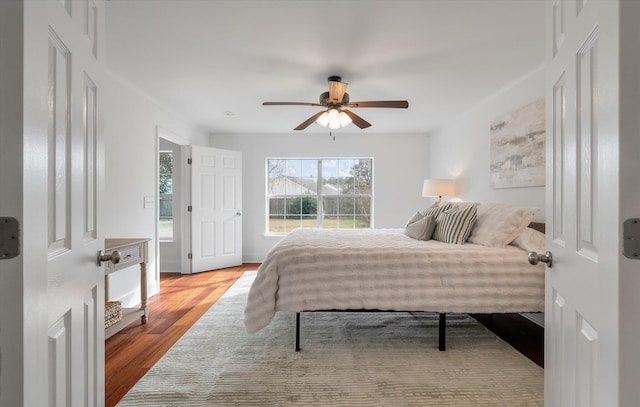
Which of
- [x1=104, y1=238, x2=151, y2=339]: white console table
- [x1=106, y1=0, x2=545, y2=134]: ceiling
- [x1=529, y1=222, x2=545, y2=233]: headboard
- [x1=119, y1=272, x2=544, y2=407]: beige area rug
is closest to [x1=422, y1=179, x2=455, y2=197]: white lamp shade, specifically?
[x1=106, y1=0, x2=545, y2=134]: ceiling

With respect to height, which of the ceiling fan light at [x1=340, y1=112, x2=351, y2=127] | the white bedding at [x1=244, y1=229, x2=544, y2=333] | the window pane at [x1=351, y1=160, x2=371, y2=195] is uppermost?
the ceiling fan light at [x1=340, y1=112, x2=351, y2=127]

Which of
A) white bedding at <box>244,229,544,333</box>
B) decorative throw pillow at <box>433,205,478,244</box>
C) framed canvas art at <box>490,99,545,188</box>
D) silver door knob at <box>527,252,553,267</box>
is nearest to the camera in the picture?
silver door knob at <box>527,252,553,267</box>

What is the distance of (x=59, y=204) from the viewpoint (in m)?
0.88

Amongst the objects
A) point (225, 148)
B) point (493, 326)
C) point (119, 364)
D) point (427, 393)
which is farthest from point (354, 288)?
point (225, 148)

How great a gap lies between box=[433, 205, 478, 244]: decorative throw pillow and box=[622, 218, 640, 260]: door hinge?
205cm

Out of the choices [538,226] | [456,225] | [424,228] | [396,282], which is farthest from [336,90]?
[538,226]

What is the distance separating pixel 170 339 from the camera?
100 inches

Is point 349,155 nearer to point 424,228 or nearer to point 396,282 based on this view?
point 424,228

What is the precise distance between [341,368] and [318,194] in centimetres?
404

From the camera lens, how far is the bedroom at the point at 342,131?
7.96 ft

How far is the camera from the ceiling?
2.00 metres

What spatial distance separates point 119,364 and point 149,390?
19.2 inches

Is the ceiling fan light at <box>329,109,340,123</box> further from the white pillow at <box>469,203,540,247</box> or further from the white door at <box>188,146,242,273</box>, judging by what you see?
the white door at <box>188,146,242,273</box>
